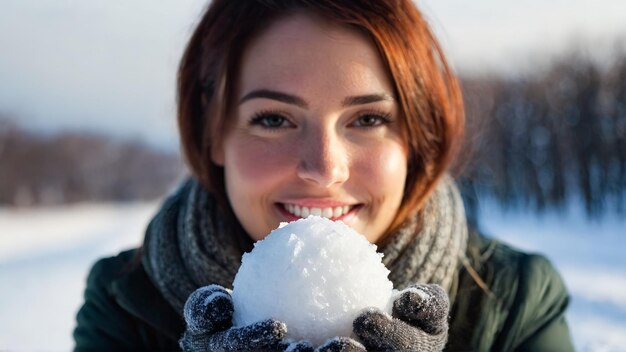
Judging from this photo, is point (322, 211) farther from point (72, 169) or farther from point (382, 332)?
point (72, 169)

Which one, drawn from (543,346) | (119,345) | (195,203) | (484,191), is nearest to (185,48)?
(195,203)

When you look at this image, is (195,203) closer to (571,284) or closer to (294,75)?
(294,75)

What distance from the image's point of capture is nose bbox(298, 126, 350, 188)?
2.05 meters

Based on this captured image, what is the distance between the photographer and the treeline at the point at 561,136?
111ft

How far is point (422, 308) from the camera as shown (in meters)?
1.52

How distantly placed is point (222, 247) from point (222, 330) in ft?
3.34

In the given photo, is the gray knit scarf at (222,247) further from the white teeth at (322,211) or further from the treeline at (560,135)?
the treeline at (560,135)

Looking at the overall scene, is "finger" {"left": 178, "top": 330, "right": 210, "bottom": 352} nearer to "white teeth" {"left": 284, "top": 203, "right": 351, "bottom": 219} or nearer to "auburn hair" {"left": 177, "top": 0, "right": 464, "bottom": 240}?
"white teeth" {"left": 284, "top": 203, "right": 351, "bottom": 219}

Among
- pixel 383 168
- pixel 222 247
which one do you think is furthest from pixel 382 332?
pixel 222 247

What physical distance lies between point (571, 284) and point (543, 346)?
12.8m

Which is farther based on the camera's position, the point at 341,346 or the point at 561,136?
the point at 561,136

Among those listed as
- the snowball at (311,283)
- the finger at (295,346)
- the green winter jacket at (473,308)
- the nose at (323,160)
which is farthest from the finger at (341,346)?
the green winter jacket at (473,308)

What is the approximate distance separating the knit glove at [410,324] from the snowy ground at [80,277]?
1.99 m

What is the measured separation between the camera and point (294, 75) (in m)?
2.14
